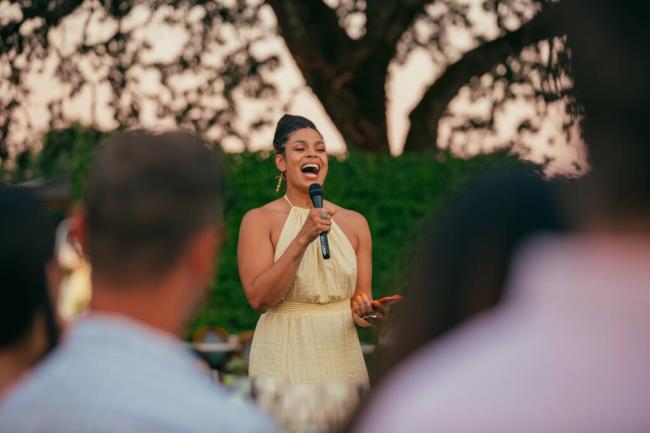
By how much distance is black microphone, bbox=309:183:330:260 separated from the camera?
458 cm

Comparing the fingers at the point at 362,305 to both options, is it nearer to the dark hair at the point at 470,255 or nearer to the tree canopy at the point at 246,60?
the dark hair at the point at 470,255

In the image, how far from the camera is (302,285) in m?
4.65

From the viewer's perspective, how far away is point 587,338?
3.97 ft

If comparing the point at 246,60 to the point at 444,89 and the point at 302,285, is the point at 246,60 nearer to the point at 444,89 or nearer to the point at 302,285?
the point at 444,89

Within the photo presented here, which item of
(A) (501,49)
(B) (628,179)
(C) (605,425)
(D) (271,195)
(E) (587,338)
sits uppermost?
(A) (501,49)

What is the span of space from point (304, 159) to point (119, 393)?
338 cm

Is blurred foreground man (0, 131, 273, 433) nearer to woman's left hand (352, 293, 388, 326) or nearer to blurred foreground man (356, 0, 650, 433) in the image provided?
blurred foreground man (356, 0, 650, 433)

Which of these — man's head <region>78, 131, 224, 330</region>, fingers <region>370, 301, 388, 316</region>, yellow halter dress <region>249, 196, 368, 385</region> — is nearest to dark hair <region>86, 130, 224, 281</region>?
man's head <region>78, 131, 224, 330</region>

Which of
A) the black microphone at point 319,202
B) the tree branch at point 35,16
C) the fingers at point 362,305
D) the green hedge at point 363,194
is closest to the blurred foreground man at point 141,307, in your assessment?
the fingers at point 362,305

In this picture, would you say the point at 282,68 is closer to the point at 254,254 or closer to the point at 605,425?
the point at 254,254

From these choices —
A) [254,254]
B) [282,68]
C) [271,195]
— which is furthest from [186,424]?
[282,68]

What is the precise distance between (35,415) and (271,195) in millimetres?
9469

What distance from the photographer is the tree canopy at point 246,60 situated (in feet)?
43.2

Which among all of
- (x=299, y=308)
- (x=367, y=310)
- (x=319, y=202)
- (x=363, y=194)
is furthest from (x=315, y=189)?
(x=363, y=194)
